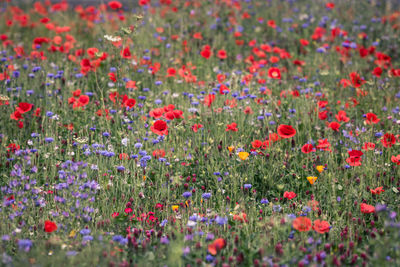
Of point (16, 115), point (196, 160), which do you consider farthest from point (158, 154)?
point (16, 115)

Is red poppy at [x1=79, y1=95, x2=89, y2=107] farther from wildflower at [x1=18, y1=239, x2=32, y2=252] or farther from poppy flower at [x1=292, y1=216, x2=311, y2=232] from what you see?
poppy flower at [x1=292, y1=216, x2=311, y2=232]

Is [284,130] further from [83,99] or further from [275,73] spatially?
[83,99]

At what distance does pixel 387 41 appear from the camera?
6.24 m

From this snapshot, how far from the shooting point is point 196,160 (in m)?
3.54

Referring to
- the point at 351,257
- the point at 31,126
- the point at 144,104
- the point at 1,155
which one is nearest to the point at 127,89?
the point at 144,104

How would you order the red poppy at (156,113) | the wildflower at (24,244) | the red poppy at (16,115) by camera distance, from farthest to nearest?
1. the red poppy at (16,115)
2. the red poppy at (156,113)
3. the wildflower at (24,244)

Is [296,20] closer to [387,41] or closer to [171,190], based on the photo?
[387,41]

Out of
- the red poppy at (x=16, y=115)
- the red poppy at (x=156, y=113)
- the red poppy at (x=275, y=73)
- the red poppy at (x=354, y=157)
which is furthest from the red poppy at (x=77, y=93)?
the red poppy at (x=354, y=157)

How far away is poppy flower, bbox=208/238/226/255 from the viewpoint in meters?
2.23

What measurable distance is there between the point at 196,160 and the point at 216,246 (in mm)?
1342

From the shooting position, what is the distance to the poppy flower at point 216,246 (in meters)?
2.23

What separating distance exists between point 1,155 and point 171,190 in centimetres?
136

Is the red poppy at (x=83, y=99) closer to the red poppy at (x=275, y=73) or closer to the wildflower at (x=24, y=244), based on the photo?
the red poppy at (x=275, y=73)

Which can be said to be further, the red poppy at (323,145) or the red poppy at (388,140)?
the red poppy at (388,140)
